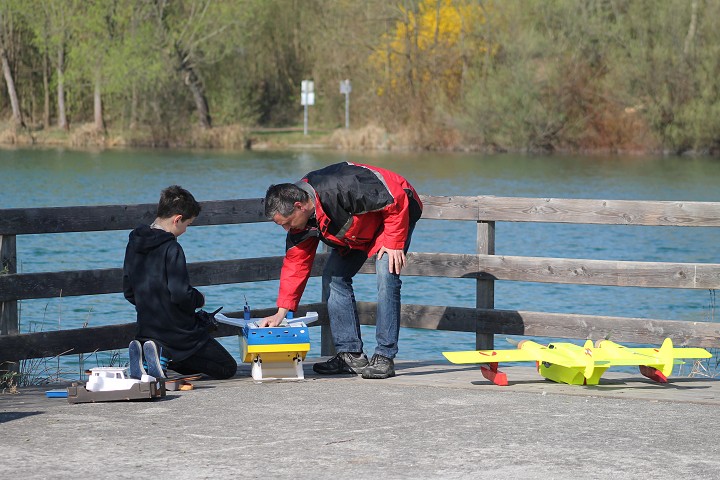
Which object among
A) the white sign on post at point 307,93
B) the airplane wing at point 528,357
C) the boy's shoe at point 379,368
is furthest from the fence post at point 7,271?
the white sign on post at point 307,93

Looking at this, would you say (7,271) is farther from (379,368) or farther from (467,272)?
(467,272)

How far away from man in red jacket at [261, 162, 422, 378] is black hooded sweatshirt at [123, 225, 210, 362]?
0.53 metres

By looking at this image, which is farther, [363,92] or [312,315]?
[363,92]

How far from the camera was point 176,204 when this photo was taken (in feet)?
23.3

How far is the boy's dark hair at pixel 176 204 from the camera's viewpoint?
23.2 ft

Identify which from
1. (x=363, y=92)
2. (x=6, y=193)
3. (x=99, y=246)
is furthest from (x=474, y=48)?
(x=99, y=246)

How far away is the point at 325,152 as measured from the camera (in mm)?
55000

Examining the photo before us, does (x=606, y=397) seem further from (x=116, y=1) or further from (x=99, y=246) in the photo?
(x=116, y=1)

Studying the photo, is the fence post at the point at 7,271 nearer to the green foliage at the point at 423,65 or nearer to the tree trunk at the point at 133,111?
the green foliage at the point at 423,65

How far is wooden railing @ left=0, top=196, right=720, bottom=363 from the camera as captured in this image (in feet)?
24.3

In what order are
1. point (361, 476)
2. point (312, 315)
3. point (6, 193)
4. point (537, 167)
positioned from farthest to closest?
1. point (537, 167)
2. point (6, 193)
3. point (312, 315)
4. point (361, 476)

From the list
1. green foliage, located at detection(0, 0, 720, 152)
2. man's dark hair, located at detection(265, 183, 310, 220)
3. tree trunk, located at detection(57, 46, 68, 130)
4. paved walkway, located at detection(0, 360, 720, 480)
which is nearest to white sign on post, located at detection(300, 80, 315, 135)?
green foliage, located at detection(0, 0, 720, 152)

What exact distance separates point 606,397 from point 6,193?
88.9 feet

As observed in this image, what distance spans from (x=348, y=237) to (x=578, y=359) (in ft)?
5.02
